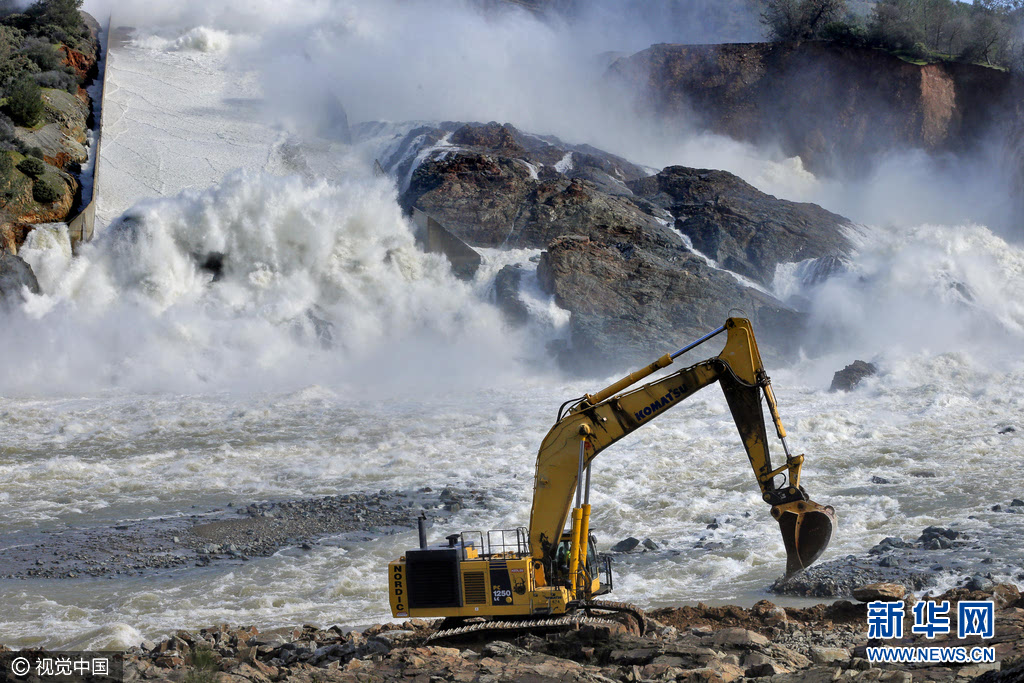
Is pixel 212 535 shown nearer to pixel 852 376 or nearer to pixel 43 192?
pixel 852 376

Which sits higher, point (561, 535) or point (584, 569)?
point (561, 535)

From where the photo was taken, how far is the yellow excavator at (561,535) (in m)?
8.67

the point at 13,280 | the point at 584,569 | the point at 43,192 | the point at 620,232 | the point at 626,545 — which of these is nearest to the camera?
the point at 584,569

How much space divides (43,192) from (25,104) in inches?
198

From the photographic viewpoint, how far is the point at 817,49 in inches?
1940

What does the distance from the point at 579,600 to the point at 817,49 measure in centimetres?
4668

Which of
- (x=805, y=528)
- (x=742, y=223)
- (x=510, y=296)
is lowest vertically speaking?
(x=805, y=528)

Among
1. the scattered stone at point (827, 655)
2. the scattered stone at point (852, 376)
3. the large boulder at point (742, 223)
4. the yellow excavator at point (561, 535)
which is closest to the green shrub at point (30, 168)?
the large boulder at point (742, 223)

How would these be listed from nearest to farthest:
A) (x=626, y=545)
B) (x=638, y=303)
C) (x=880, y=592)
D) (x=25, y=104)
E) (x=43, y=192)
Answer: (x=880, y=592) < (x=626, y=545) < (x=638, y=303) < (x=43, y=192) < (x=25, y=104)

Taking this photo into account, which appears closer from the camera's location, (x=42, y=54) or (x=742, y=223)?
(x=742, y=223)

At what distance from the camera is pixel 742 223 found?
34.3 meters

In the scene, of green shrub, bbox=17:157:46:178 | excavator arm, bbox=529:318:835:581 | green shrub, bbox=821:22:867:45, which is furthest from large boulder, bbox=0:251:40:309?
green shrub, bbox=821:22:867:45

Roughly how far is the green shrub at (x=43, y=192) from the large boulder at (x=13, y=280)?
280 cm

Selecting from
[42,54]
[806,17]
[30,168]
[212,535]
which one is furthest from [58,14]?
[806,17]
